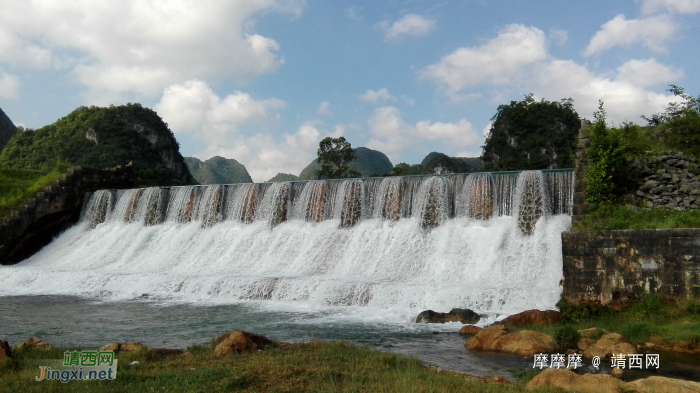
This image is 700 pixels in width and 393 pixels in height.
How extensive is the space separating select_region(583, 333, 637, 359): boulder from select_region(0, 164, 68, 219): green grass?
26894 mm

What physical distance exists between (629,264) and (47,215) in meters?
25.8

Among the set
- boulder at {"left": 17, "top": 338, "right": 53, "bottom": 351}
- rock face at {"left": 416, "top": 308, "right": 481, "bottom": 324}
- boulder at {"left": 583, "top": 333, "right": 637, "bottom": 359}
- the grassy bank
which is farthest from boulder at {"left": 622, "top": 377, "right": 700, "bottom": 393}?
boulder at {"left": 17, "top": 338, "right": 53, "bottom": 351}

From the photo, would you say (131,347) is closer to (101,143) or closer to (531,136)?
(531,136)

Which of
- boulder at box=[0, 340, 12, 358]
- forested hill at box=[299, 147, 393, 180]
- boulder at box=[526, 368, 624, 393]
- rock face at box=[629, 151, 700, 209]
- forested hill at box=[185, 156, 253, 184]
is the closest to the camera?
boulder at box=[526, 368, 624, 393]

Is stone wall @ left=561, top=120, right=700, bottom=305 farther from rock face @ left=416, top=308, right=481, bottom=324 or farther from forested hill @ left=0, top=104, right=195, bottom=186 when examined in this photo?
forested hill @ left=0, top=104, right=195, bottom=186

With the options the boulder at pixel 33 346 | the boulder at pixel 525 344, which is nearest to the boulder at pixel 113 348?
the boulder at pixel 33 346

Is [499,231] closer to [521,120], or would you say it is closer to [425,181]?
[425,181]

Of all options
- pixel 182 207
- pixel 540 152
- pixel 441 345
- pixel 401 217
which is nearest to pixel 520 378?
pixel 441 345

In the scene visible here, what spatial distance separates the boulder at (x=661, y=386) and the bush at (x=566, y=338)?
2286 mm

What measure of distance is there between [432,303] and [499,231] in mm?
4406

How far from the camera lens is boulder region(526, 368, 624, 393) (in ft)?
17.1

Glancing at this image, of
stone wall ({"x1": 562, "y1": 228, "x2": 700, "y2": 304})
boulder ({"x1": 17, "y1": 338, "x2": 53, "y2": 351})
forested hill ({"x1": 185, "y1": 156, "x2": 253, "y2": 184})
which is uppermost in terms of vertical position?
forested hill ({"x1": 185, "y1": 156, "x2": 253, "y2": 184})

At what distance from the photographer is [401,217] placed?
17703 millimetres

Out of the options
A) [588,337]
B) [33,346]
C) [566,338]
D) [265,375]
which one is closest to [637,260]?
[588,337]
